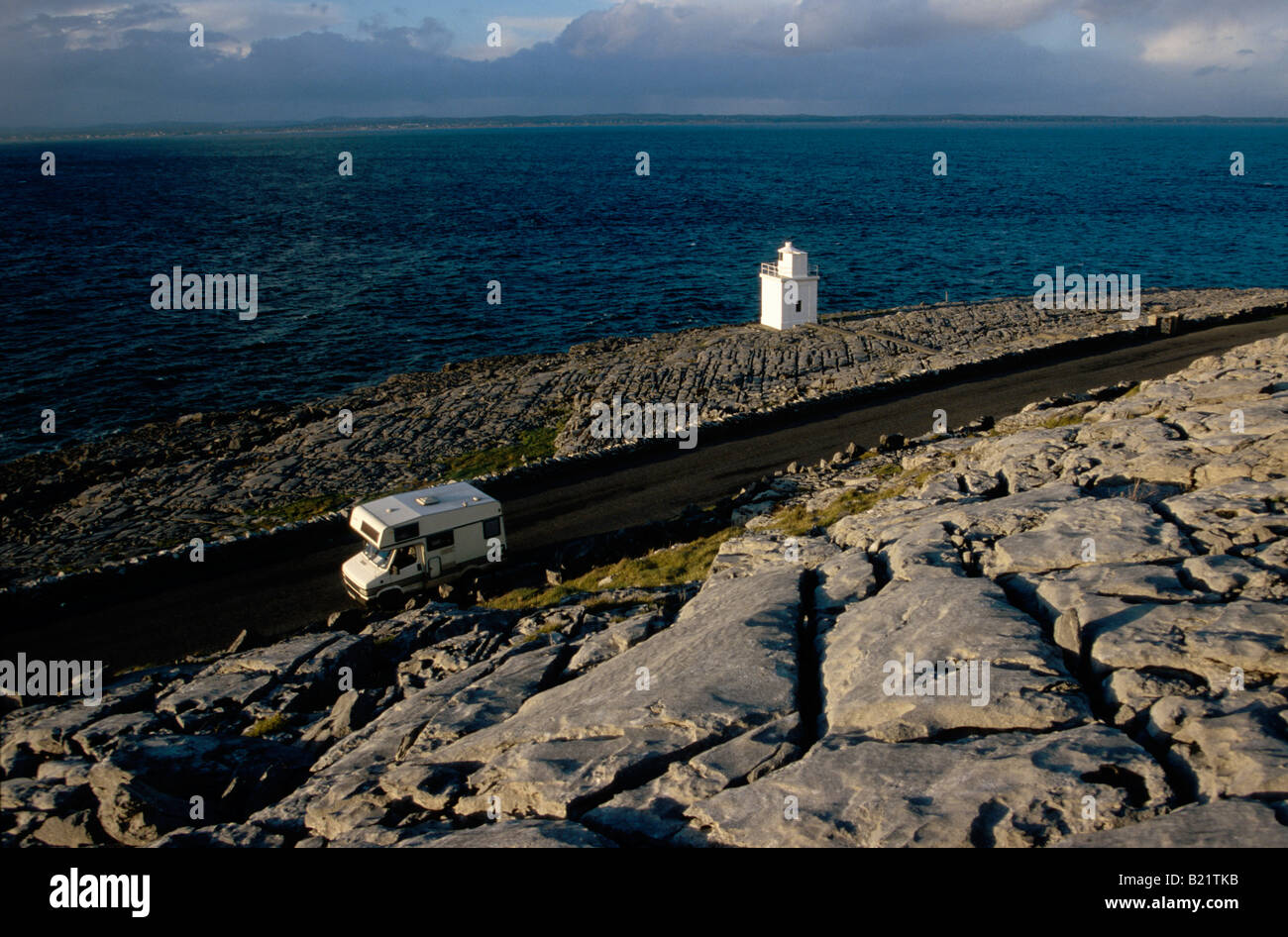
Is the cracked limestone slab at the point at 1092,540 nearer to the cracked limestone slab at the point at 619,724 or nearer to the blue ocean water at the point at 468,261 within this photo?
the cracked limestone slab at the point at 619,724

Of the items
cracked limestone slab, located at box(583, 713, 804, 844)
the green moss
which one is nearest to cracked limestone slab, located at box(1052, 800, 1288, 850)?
cracked limestone slab, located at box(583, 713, 804, 844)

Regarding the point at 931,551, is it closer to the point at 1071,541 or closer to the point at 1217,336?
the point at 1071,541

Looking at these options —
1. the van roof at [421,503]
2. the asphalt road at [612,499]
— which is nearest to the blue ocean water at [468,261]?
the asphalt road at [612,499]

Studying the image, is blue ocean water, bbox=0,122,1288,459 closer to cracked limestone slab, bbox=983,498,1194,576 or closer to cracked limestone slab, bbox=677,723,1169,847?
cracked limestone slab, bbox=983,498,1194,576

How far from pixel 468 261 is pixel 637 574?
261ft

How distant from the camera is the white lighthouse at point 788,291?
52062 mm

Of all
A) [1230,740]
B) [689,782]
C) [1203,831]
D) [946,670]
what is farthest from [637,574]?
[1203,831]

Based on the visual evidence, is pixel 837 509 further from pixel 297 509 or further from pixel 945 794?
pixel 297 509

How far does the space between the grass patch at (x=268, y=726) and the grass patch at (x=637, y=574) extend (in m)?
7.17

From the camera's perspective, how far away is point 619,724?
12.8m

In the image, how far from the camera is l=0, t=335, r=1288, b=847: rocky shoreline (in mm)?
10195

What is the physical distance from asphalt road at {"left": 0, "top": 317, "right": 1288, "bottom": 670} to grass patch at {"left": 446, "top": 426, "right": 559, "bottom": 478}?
14.4 ft

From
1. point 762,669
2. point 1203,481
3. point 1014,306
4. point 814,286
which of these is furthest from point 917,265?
point 762,669

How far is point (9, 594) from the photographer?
24797mm
